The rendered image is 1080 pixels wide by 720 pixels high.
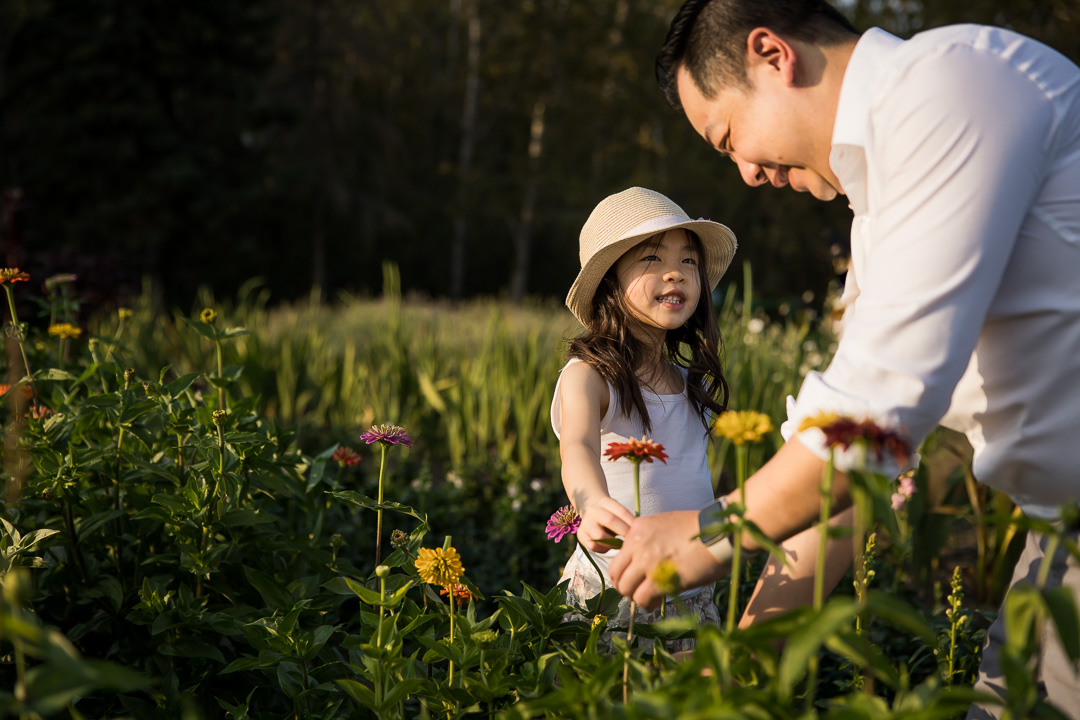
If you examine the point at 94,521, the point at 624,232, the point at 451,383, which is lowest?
the point at 451,383

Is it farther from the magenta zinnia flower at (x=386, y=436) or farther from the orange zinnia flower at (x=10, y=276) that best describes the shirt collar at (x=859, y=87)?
the orange zinnia flower at (x=10, y=276)

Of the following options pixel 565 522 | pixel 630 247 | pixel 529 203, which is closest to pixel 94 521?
pixel 565 522

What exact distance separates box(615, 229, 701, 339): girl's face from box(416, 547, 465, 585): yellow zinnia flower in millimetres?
854

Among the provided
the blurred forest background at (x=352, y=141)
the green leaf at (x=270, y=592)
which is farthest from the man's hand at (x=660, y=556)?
the blurred forest background at (x=352, y=141)

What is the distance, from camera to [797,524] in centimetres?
101

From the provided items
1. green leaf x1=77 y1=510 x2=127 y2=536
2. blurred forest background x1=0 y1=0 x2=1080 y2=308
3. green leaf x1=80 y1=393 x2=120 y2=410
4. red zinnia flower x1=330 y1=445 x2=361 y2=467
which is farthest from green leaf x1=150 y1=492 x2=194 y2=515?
blurred forest background x1=0 y1=0 x2=1080 y2=308

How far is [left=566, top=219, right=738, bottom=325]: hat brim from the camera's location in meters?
1.84

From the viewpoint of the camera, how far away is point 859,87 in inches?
43.9

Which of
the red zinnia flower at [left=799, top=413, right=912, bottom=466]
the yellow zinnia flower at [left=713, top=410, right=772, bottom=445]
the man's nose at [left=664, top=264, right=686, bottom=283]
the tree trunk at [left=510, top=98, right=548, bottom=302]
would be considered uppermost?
the red zinnia flower at [left=799, top=413, right=912, bottom=466]

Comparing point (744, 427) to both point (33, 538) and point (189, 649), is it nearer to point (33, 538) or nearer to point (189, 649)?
point (189, 649)

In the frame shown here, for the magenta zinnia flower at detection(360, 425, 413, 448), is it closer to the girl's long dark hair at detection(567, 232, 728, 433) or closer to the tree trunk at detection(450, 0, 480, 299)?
the girl's long dark hair at detection(567, 232, 728, 433)

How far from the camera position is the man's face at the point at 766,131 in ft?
4.09

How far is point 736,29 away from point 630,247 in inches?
26.5

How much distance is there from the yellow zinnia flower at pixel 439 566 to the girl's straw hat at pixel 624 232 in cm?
78
